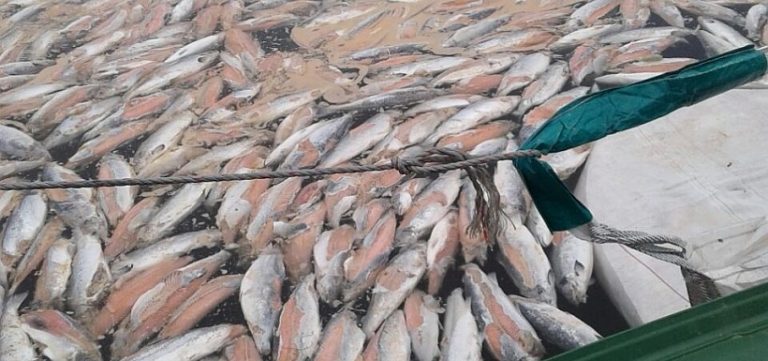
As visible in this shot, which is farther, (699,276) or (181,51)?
(181,51)

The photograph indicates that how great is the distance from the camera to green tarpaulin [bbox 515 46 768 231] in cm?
192

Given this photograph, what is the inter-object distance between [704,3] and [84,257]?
10.6ft

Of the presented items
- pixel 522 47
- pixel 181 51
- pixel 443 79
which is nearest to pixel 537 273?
pixel 443 79

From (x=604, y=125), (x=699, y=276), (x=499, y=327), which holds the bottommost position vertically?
(x=499, y=327)

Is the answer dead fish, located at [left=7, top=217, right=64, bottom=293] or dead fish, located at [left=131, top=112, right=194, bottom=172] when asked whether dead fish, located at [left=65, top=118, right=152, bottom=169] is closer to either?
dead fish, located at [left=131, top=112, right=194, bottom=172]

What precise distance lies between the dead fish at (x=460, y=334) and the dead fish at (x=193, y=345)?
0.67 meters

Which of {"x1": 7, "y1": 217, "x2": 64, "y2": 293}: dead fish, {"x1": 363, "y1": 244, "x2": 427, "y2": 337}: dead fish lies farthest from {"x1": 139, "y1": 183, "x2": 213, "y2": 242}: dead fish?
{"x1": 363, "y1": 244, "x2": 427, "y2": 337}: dead fish

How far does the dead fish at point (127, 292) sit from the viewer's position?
99.5 inches

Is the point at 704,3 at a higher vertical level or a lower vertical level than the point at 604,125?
lower

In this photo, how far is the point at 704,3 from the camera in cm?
385

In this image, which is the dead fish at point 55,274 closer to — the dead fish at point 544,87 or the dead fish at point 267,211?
the dead fish at point 267,211

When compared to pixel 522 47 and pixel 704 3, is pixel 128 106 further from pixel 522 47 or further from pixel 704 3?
pixel 704 3

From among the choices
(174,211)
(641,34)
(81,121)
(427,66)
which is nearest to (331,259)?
(174,211)

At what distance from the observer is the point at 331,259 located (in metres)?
2.68
